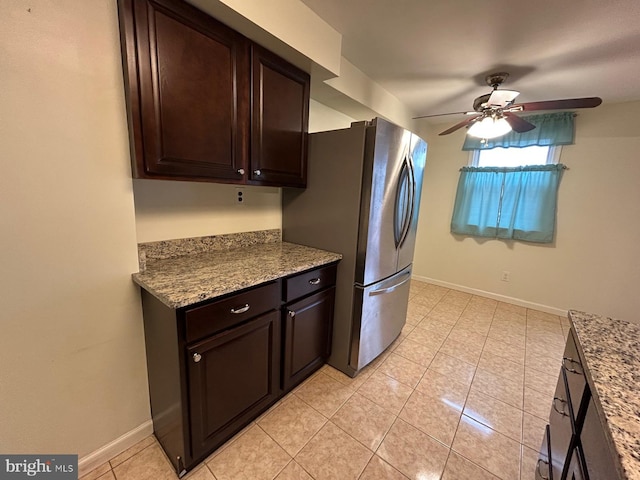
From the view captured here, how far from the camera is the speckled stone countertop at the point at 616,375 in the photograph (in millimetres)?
527

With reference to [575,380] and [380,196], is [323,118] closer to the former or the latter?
[380,196]

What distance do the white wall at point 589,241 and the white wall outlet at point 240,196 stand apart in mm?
3117

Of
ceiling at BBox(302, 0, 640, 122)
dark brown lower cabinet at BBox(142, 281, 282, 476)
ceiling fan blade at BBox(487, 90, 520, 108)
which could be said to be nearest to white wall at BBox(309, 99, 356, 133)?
ceiling at BBox(302, 0, 640, 122)

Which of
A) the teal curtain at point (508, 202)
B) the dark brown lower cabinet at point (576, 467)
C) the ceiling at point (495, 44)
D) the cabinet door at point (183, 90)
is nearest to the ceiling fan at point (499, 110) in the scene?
the ceiling at point (495, 44)

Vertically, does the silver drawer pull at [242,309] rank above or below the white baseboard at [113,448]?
above

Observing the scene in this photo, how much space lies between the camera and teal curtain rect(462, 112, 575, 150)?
285cm

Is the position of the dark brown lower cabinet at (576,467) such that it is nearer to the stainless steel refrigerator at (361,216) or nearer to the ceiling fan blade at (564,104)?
the stainless steel refrigerator at (361,216)

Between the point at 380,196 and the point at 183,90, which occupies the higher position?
the point at 183,90

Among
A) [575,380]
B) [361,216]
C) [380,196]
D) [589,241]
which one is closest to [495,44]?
[380,196]

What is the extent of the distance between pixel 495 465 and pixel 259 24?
2.55 metres

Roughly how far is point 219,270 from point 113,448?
1017mm

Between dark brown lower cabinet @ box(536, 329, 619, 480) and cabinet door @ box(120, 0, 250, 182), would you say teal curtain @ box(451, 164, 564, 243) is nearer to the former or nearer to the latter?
dark brown lower cabinet @ box(536, 329, 619, 480)

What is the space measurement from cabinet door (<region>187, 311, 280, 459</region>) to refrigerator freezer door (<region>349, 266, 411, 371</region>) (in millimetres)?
613

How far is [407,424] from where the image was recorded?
5.15 feet
